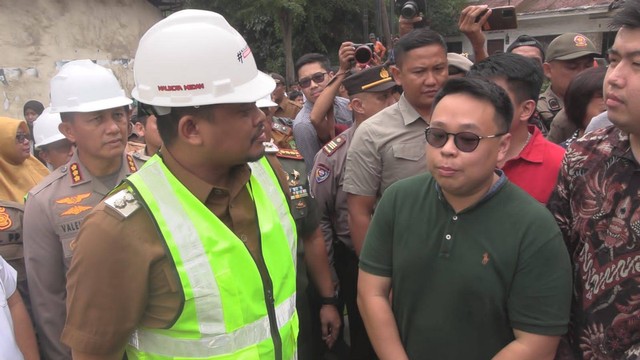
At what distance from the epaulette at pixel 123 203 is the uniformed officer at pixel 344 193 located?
5.42 ft

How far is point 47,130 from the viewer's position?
3.28 meters

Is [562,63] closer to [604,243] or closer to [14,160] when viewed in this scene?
[604,243]

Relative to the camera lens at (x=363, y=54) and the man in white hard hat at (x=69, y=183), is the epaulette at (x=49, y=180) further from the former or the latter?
the camera lens at (x=363, y=54)

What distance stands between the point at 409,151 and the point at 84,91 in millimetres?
1672

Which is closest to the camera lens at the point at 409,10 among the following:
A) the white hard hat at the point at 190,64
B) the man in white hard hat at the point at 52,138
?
the white hard hat at the point at 190,64

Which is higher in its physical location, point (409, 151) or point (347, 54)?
point (347, 54)

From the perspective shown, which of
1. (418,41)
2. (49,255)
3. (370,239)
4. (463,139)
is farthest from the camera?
(418,41)

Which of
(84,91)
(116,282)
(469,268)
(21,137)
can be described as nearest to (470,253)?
(469,268)

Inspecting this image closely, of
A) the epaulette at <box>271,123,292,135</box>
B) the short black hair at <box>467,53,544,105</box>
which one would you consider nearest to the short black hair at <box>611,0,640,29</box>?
the short black hair at <box>467,53,544,105</box>

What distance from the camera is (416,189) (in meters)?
1.78

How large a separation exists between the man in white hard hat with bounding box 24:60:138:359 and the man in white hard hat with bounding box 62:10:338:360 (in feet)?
2.90

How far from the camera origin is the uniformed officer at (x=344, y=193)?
3.04 meters

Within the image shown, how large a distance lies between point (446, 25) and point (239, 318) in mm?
24417

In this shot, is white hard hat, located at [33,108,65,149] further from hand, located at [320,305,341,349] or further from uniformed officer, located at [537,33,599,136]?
uniformed officer, located at [537,33,599,136]
